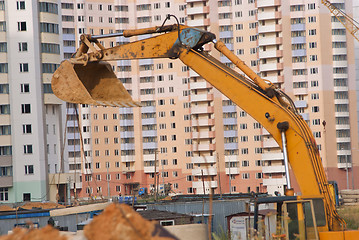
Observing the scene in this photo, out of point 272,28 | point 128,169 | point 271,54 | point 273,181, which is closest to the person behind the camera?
point 273,181

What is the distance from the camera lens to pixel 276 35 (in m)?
108

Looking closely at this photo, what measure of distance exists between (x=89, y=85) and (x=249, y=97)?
4.33m

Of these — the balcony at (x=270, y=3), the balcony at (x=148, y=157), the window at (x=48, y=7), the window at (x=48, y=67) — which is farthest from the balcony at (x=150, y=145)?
the window at (x=48, y=7)

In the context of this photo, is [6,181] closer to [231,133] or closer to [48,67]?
[48,67]

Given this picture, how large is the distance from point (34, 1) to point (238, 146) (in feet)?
149

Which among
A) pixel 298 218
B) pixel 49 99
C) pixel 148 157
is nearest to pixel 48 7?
pixel 49 99

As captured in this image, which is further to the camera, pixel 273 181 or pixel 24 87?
pixel 273 181

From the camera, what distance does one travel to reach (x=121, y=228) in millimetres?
5375

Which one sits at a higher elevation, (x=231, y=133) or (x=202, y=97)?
(x=202, y=97)

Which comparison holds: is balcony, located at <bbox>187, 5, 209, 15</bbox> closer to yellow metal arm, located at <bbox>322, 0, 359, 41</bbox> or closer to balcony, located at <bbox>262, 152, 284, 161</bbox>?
yellow metal arm, located at <bbox>322, 0, 359, 41</bbox>

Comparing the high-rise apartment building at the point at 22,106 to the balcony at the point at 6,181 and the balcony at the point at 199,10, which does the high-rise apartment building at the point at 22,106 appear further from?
the balcony at the point at 199,10

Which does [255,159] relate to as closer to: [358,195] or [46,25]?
[46,25]

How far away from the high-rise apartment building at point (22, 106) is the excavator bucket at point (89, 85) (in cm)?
5753

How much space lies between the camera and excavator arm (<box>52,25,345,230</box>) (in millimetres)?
15297
